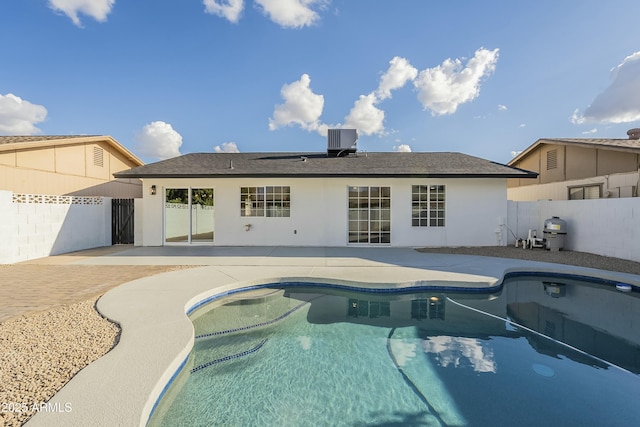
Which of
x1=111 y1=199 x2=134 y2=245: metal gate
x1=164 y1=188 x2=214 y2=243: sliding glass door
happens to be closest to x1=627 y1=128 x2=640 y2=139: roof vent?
x1=164 y1=188 x2=214 y2=243: sliding glass door

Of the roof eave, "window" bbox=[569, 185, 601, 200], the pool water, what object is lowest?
the pool water

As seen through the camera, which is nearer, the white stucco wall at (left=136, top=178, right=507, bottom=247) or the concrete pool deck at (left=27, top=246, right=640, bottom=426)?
the concrete pool deck at (left=27, top=246, right=640, bottom=426)

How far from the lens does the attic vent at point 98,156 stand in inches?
589

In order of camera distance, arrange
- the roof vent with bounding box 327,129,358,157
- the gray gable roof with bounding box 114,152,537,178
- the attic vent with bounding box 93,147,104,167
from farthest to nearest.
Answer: the attic vent with bounding box 93,147,104,167 < the roof vent with bounding box 327,129,358,157 < the gray gable roof with bounding box 114,152,537,178

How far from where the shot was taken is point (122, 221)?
12102mm

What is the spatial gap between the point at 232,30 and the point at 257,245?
962cm

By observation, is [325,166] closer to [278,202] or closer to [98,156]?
[278,202]

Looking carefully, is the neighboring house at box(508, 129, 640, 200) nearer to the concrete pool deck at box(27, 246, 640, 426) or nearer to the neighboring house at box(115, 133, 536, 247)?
the neighboring house at box(115, 133, 536, 247)

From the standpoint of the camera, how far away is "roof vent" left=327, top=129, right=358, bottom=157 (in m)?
13.5

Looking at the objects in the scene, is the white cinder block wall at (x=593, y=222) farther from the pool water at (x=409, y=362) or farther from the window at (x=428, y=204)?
the pool water at (x=409, y=362)

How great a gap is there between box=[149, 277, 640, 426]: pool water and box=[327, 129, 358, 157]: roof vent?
9.01m

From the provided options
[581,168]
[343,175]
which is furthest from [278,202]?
[581,168]

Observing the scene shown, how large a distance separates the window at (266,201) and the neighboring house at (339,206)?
0.14 ft

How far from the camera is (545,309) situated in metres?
5.51
